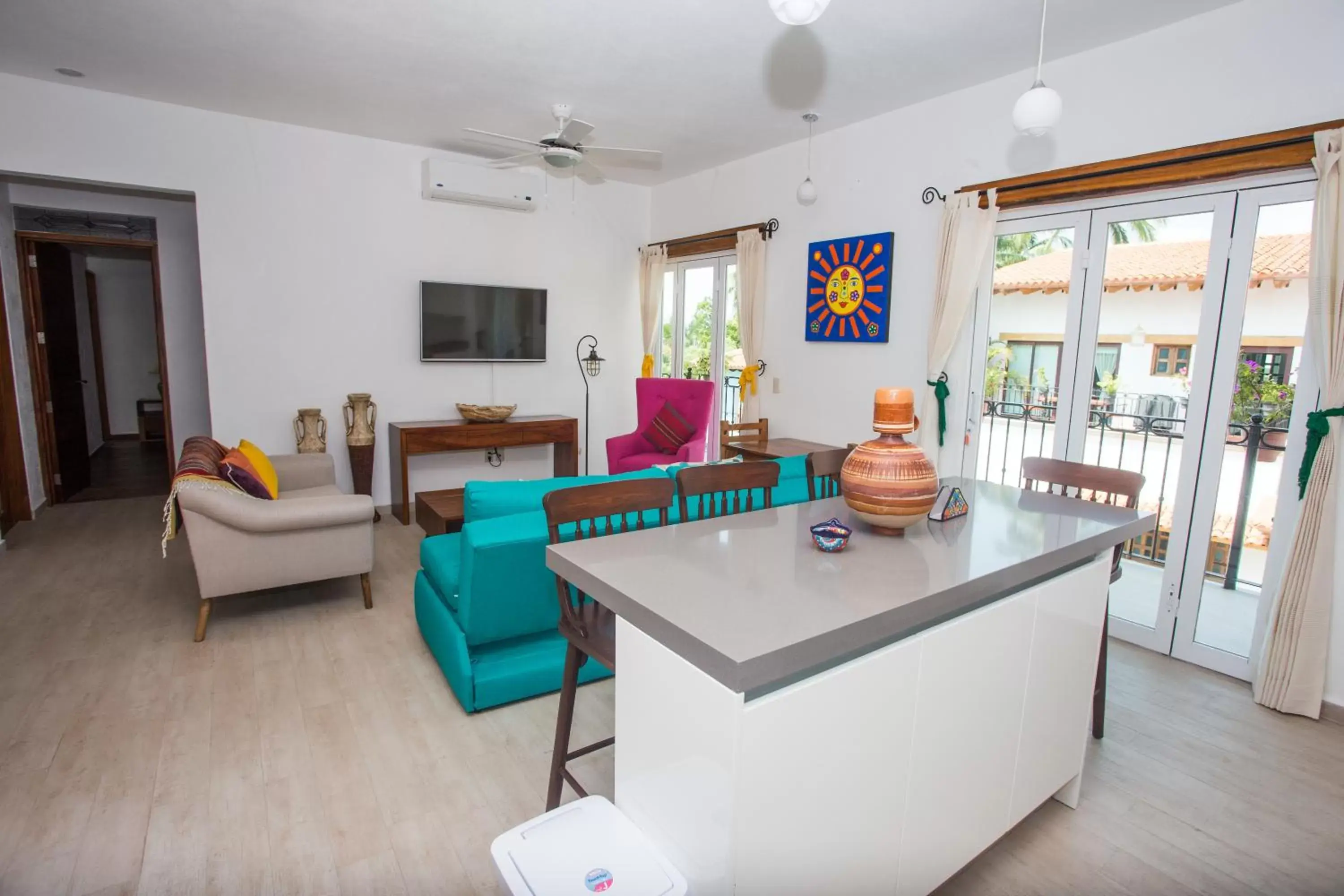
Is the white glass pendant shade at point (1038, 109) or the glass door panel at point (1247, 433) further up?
the white glass pendant shade at point (1038, 109)

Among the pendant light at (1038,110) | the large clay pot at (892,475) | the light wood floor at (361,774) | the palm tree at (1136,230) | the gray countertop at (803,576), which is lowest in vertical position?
the light wood floor at (361,774)

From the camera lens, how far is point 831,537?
5.19ft

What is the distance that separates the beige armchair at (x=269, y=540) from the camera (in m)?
2.86

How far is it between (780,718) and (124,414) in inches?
396

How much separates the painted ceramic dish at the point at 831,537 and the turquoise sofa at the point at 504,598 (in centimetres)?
76

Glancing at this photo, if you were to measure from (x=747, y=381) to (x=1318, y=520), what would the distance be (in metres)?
3.25

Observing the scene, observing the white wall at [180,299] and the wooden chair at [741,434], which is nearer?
the wooden chair at [741,434]

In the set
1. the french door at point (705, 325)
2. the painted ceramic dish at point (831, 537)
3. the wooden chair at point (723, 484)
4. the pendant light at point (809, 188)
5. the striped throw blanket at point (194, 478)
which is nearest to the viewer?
the painted ceramic dish at point (831, 537)

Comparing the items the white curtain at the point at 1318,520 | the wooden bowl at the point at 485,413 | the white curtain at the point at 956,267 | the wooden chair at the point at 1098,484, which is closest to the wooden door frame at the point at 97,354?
the wooden bowl at the point at 485,413

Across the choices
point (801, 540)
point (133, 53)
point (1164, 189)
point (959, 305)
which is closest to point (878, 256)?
point (959, 305)

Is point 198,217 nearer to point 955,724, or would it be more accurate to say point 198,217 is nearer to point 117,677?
point 117,677

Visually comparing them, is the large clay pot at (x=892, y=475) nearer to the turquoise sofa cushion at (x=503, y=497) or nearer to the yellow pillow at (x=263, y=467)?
the turquoise sofa cushion at (x=503, y=497)

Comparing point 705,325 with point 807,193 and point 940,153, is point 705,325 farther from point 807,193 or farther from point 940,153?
point 940,153

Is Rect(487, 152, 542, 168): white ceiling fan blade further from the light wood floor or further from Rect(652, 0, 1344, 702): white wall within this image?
the light wood floor
